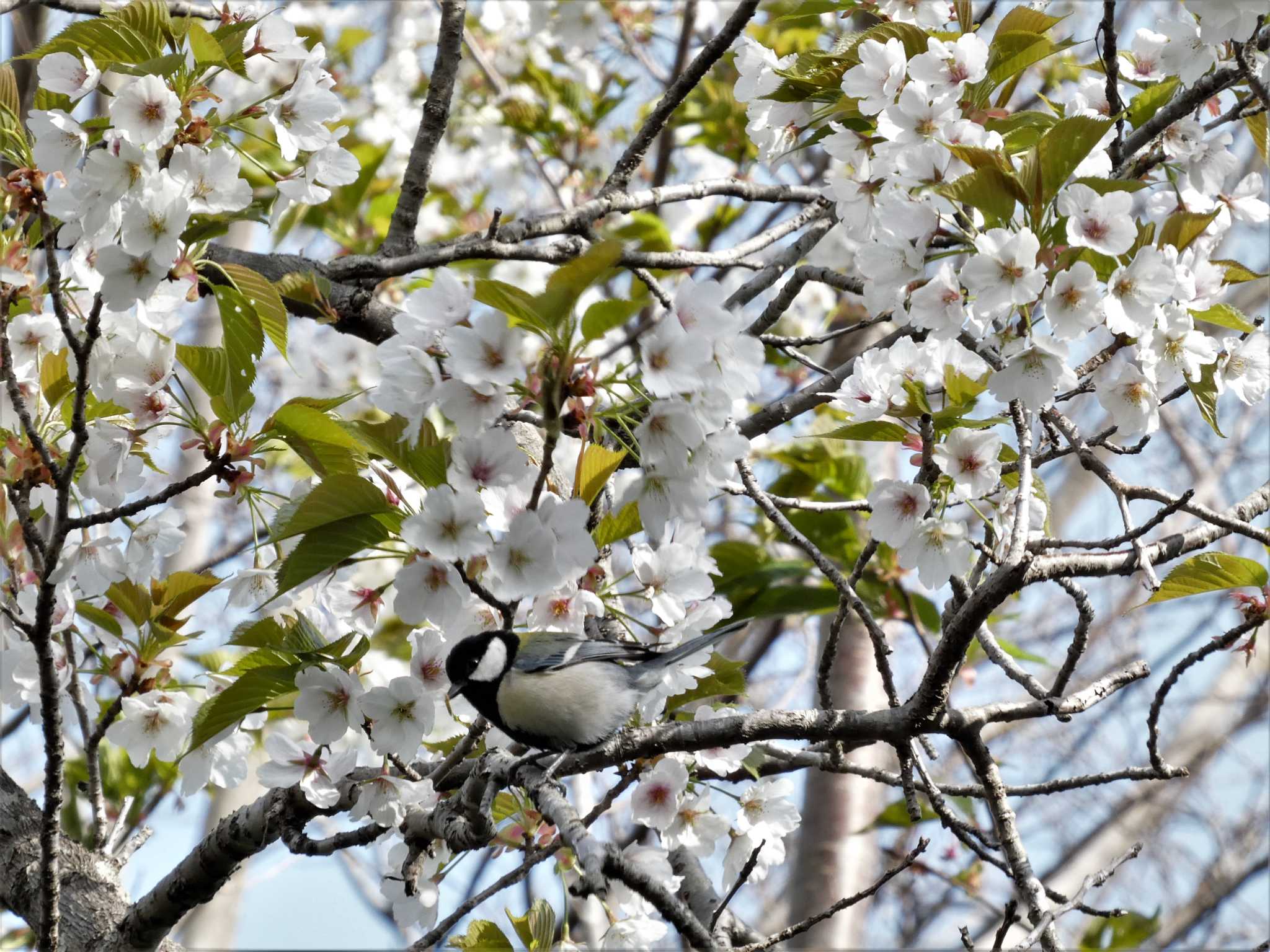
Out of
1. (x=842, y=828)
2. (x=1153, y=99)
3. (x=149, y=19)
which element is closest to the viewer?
(x=149, y=19)

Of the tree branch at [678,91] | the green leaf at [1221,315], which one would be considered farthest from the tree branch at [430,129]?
the green leaf at [1221,315]

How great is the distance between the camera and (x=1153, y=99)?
2.03 meters

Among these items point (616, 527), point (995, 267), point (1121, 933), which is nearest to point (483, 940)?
point (616, 527)

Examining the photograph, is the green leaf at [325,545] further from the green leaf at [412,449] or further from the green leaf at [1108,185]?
the green leaf at [1108,185]

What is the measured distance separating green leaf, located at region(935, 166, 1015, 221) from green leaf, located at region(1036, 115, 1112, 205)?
6 cm

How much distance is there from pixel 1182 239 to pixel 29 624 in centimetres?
173

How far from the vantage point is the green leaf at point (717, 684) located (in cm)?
184

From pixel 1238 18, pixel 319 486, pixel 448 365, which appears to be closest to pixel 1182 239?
pixel 1238 18

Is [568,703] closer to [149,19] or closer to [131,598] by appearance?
[131,598]

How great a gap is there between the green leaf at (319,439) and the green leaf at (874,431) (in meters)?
0.65

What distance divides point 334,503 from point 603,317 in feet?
1.40

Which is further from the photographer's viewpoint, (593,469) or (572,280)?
(593,469)

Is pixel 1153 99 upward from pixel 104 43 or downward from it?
upward

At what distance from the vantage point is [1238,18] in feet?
5.18
